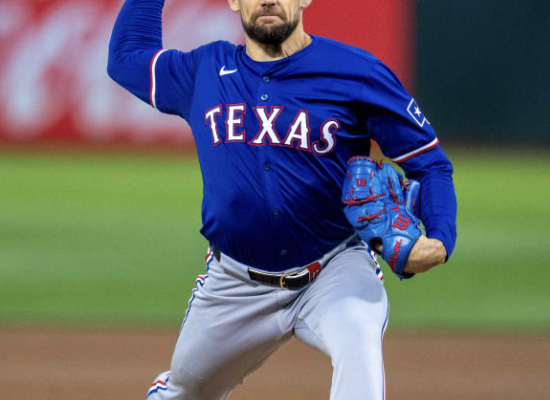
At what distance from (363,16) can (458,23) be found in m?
1.25

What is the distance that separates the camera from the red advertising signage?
12.7 m

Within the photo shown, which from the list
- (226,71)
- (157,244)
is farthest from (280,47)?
(157,244)

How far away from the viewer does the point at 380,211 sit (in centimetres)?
348

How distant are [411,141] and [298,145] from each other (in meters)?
0.43

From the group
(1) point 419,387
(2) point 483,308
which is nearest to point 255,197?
(1) point 419,387

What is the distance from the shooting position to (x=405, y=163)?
148 inches

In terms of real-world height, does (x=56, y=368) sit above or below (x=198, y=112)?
below

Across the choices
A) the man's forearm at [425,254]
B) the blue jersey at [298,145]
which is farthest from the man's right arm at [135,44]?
the man's forearm at [425,254]

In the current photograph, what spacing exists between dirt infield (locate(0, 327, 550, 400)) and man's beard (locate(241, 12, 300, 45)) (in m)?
2.26

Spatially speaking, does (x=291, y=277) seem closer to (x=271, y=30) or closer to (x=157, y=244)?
(x=271, y=30)

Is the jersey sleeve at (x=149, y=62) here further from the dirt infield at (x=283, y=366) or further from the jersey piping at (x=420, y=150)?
the dirt infield at (x=283, y=366)

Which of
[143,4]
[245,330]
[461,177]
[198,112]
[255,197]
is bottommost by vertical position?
[461,177]

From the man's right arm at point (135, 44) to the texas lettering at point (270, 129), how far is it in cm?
45

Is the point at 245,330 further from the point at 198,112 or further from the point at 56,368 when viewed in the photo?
the point at 56,368
